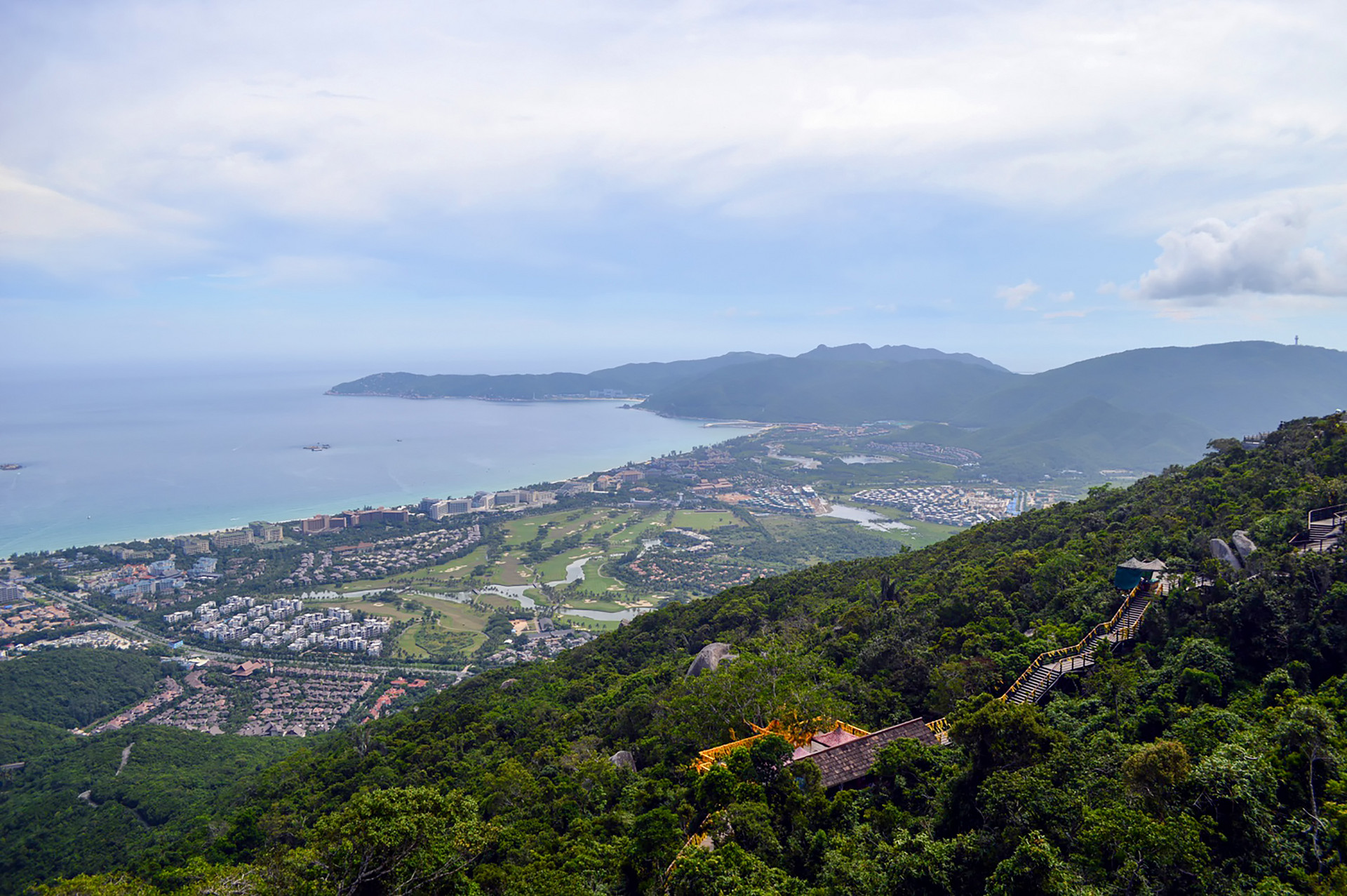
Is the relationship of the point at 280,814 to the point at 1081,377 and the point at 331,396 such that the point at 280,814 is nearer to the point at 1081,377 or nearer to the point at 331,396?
the point at 1081,377

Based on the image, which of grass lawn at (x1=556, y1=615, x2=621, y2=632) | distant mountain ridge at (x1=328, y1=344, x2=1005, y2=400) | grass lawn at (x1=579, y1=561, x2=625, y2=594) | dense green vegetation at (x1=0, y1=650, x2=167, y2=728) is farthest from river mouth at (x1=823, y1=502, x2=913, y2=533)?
distant mountain ridge at (x1=328, y1=344, x2=1005, y2=400)

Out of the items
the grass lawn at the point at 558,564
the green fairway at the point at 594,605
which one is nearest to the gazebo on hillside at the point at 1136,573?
the green fairway at the point at 594,605

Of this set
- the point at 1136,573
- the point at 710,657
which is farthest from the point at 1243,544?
the point at 710,657

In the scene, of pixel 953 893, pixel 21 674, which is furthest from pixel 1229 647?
pixel 21 674

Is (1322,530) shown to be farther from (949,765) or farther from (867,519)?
(867,519)

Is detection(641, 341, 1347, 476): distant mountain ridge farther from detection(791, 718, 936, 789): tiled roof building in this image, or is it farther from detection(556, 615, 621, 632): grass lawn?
detection(791, 718, 936, 789): tiled roof building

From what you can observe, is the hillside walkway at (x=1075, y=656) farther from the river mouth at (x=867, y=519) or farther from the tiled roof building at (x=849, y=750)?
the river mouth at (x=867, y=519)
